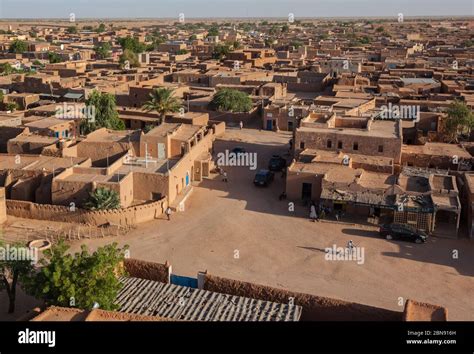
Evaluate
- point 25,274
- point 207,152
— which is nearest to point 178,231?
point 25,274

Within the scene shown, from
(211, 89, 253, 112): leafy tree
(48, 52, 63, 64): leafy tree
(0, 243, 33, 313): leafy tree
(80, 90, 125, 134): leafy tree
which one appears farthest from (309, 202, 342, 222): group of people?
(48, 52, 63, 64): leafy tree

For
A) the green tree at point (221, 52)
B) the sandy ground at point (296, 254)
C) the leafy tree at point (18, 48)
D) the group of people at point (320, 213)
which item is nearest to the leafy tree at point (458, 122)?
the group of people at point (320, 213)

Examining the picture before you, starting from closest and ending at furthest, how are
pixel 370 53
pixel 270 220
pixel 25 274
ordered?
pixel 25 274
pixel 270 220
pixel 370 53

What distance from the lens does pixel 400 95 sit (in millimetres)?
52438

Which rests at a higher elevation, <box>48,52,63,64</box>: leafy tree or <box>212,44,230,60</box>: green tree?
<box>212,44,230,60</box>: green tree

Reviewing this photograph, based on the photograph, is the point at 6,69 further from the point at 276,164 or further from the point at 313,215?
the point at 313,215

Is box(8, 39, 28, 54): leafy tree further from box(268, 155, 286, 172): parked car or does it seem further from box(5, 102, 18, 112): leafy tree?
box(268, 155, 286, 172): parked car

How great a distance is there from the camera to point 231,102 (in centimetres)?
4859

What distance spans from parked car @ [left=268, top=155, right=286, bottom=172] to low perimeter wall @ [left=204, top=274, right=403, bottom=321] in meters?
17.5

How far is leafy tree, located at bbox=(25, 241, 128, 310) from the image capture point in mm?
Answer: 15672

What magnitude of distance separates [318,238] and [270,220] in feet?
9.85

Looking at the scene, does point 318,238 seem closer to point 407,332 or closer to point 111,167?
point 111,167

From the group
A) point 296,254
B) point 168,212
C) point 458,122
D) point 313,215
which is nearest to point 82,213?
point 168,212

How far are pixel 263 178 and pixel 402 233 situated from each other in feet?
32.0
